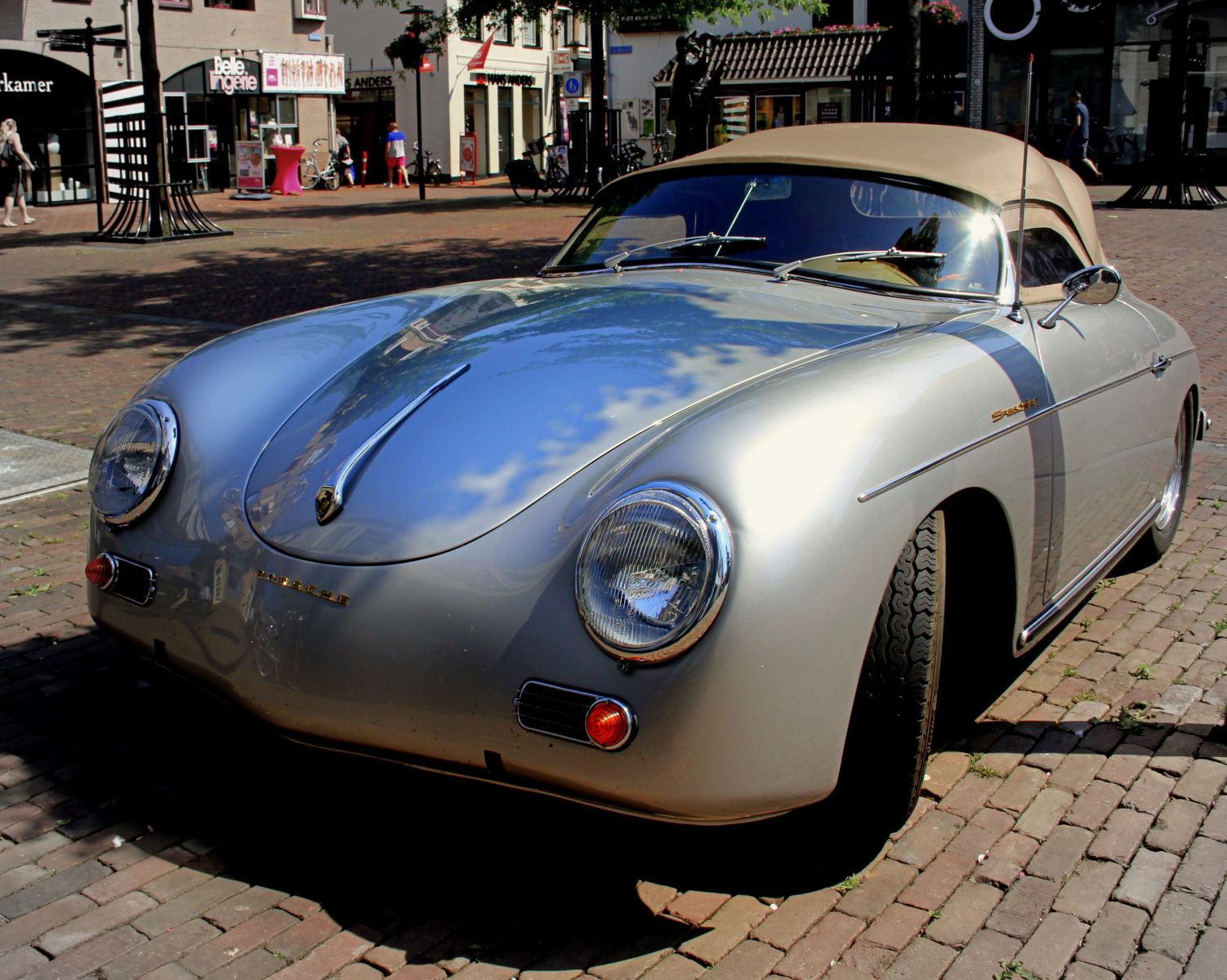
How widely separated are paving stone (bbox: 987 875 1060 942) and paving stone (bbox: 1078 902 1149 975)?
0.34 ft

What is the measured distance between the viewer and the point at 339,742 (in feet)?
8.28

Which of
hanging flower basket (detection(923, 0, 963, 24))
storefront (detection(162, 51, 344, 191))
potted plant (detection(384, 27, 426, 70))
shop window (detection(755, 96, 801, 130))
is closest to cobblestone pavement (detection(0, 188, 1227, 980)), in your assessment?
potted plant (detection(384, 27, 426, 70))

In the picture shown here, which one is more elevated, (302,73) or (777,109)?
(302,73)

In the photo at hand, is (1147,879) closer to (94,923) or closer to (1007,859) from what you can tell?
(1007,859)

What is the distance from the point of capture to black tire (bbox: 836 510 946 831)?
2547 mm

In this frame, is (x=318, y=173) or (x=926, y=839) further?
(x=318, y=173)

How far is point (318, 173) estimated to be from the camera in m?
34.2

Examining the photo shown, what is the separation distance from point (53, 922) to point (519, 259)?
12708mm

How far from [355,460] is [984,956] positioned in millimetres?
1617

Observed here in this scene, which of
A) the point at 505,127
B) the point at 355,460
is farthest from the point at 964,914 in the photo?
the point at 505,127

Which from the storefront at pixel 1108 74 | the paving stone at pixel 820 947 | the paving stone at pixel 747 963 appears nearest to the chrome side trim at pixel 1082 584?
the paving stone at pixel 820 947

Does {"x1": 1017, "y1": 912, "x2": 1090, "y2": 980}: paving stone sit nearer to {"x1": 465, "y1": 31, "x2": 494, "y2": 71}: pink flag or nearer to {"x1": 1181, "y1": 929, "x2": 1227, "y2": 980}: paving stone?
{"x1": 1181, "y1": 929, "x2": 1227, "y2": 980}: paving stone

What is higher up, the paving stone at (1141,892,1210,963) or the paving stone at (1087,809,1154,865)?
the paving stone at (1087,809,1154,865)

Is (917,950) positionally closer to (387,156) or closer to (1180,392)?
(1180,392)
